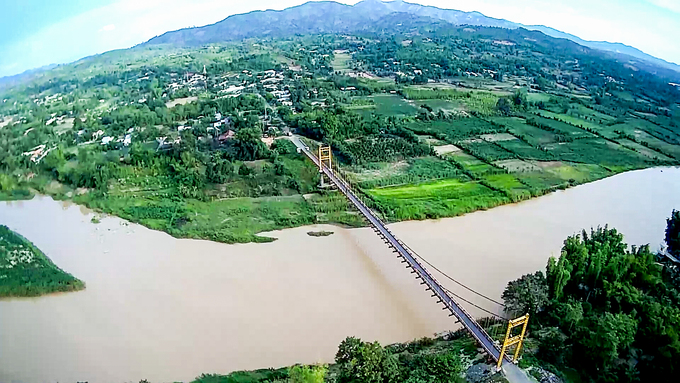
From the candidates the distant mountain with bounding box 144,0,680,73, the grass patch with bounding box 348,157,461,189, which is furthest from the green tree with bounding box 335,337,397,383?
the distant mountain with bounding box 144,0,680,73

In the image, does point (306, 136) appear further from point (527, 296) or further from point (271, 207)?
point (527, 296)

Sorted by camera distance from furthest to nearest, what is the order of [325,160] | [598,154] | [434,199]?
[598,154], [325,160], [434,199]

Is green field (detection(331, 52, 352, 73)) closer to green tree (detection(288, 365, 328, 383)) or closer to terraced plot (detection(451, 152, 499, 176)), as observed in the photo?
terraced plot (detection(451, 152, 499, 176))

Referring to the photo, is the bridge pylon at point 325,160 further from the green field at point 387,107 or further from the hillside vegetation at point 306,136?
the green field at point 387,107

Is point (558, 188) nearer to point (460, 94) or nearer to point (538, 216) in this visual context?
point (538, 216)

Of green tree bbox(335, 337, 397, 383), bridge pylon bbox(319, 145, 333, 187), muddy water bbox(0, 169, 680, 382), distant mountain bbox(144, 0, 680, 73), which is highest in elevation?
distant mountain bbox(144, 0, 680, 73)

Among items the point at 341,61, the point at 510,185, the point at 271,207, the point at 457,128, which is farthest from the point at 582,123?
the point at 341,61
